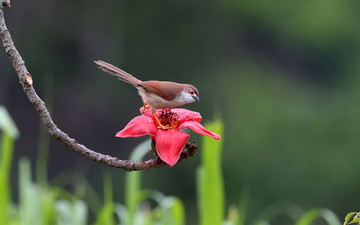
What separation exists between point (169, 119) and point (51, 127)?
31 cm

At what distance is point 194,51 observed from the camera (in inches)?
629

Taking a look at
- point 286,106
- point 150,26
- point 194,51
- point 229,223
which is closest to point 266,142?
point 286,106

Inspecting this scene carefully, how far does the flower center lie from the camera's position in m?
1.23

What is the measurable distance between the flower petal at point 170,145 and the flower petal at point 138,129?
20 mm

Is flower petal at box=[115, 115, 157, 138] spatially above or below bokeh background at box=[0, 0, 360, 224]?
above

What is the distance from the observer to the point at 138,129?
45.1 inches

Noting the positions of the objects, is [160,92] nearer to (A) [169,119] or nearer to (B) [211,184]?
(A) [169,119]

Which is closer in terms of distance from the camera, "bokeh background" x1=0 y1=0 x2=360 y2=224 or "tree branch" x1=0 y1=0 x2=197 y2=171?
"tree branch" x1=0 y1=0 x2=197 y2=171

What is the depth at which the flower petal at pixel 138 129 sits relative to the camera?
1.14 meters

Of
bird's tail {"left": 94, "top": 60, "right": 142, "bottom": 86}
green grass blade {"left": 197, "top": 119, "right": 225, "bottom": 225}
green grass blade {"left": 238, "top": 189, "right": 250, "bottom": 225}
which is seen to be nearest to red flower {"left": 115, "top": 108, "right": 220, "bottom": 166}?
bird's tail {"left": 94, "top": 60, "right": 142, "bottom": 86}

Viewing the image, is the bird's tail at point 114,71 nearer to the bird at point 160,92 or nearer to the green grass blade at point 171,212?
the bird at point 160,92

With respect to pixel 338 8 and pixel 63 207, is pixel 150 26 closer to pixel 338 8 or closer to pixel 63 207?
pixel 338 8

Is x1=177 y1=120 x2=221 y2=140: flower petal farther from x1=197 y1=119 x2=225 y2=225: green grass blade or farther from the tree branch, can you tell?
x1=197 y1=119 x2=225 y2=225: green grass blade

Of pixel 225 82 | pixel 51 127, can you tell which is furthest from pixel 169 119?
pixel 225 82
